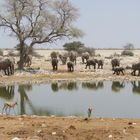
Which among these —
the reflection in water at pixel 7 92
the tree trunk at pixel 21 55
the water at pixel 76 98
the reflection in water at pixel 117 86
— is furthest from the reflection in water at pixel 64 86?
the tree trunk at pixel 21 55

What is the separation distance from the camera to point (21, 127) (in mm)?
14305

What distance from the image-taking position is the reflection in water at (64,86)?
35094 millimetres

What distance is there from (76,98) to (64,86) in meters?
8.61

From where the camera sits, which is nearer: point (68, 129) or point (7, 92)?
point (68, 129)

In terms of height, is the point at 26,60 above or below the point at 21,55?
below

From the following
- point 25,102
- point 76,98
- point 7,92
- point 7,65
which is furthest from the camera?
point 7,65

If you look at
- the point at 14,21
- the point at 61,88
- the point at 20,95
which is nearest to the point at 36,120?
the point at 20,95

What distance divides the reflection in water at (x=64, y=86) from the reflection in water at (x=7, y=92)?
301 cm

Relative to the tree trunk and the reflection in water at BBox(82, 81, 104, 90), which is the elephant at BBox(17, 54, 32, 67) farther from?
the reflection in water at BBox(82, 81, 104, 90)

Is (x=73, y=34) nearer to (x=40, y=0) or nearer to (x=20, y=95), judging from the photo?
(x=40, y=0)

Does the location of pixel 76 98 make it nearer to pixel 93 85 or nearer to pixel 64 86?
pixel 64 86

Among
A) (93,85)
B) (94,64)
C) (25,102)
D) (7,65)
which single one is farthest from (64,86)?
(94,64)

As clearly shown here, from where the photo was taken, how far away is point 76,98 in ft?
92.7

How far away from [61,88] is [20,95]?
4.73m
